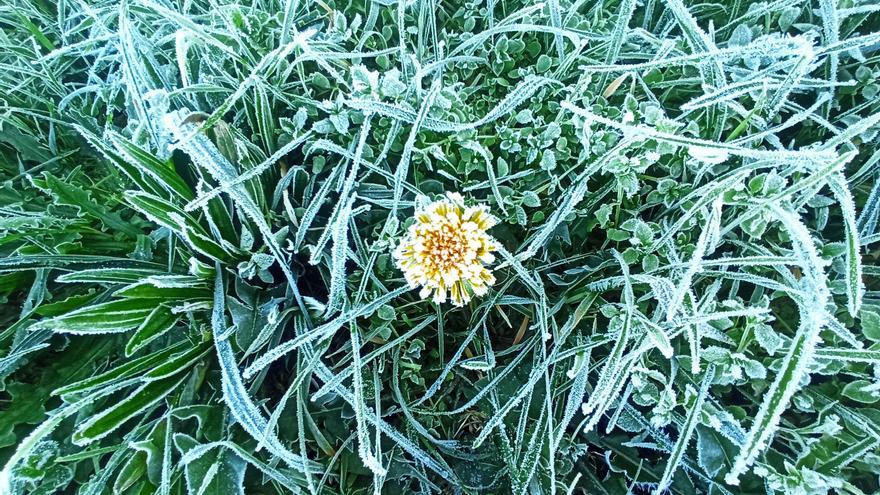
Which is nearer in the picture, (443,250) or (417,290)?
(443,250)

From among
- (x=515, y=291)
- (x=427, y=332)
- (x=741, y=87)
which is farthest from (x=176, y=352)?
(x=741, y=87)

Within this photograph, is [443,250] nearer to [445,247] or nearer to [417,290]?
[445,247]

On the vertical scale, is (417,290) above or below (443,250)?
below

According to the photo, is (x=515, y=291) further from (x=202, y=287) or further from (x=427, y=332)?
(x=202, y=287)

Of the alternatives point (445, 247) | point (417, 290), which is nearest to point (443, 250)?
point (445, 247)

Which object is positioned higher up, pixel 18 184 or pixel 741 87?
pixel 741 87
